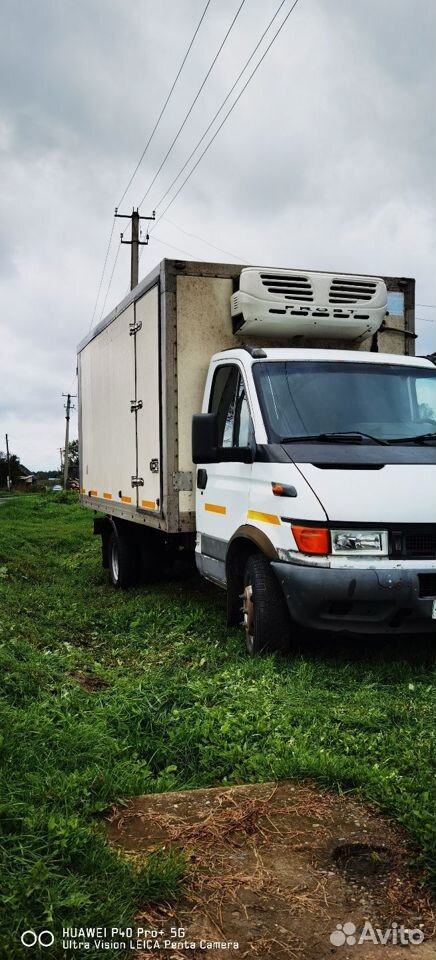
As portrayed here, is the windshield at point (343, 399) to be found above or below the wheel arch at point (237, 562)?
above

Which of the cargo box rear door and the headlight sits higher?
the cargo box rear door

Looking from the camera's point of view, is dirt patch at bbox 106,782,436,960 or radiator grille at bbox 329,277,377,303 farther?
radiator grille at bbox 329,277,377,303

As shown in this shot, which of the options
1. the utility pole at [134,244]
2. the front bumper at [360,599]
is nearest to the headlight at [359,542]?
the front bumper at [360,599]

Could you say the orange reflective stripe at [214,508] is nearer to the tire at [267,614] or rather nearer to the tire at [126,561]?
the tire at [267,614]

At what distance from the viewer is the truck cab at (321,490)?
5277mm

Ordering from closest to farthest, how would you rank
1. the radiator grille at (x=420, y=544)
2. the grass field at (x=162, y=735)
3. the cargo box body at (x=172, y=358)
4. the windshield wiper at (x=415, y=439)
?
the grass field at (x=162, y=735)
the radiator grille at (x=420, y=544)
the windshield wiper at (x=415, y=439)
the cargo box body at (x=172, y=358)

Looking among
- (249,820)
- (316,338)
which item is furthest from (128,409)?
(249,820)

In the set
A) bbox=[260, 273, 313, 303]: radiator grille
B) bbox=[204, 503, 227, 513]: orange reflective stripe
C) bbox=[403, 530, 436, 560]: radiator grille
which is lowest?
bbox=[403, 530, 436, 560]: radiator grille

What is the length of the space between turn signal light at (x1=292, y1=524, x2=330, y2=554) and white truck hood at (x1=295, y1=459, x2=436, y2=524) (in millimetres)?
116

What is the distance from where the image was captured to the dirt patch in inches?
105

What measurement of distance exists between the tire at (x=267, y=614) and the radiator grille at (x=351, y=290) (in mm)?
2752

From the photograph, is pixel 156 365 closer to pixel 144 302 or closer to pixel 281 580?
pixel 144 302

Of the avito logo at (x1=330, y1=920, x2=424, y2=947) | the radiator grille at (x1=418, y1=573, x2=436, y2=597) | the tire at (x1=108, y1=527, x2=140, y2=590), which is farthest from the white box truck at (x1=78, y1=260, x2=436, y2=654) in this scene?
the avito logo at (x1=330, y1=920, x2=424, y2=947)

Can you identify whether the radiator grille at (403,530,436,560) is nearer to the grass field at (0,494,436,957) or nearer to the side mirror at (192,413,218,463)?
the grass field at (0,494,436,957)
